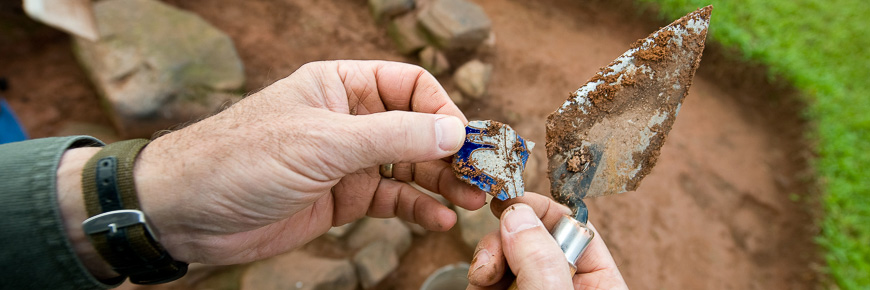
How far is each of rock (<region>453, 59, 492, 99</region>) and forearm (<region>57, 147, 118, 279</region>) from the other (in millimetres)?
2816

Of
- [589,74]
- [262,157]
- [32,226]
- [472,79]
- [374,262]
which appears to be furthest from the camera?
[589,74]

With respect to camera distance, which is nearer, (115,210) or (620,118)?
(115,210)

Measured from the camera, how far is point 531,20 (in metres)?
4.65

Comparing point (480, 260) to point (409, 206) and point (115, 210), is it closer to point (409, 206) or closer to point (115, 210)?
point (409, 206)

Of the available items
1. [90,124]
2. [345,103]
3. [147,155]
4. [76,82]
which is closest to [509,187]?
[345,103]

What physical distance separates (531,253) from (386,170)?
844mm

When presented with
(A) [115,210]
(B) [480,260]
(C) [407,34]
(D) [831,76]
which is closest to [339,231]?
(B) [480,260]

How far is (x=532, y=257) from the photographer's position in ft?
4.31

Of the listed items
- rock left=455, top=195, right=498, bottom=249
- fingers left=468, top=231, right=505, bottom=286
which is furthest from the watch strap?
rock left=455, top=195, right=498, bottom=249

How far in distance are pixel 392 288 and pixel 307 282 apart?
583mm

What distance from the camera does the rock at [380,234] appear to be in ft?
9.00

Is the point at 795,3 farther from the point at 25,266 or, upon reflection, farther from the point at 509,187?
the point at 25,266

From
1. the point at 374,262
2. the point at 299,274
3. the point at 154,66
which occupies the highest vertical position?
the point at 154,66

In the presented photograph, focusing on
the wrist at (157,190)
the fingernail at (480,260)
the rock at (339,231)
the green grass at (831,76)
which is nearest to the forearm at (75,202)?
the wrist at (157,190)
